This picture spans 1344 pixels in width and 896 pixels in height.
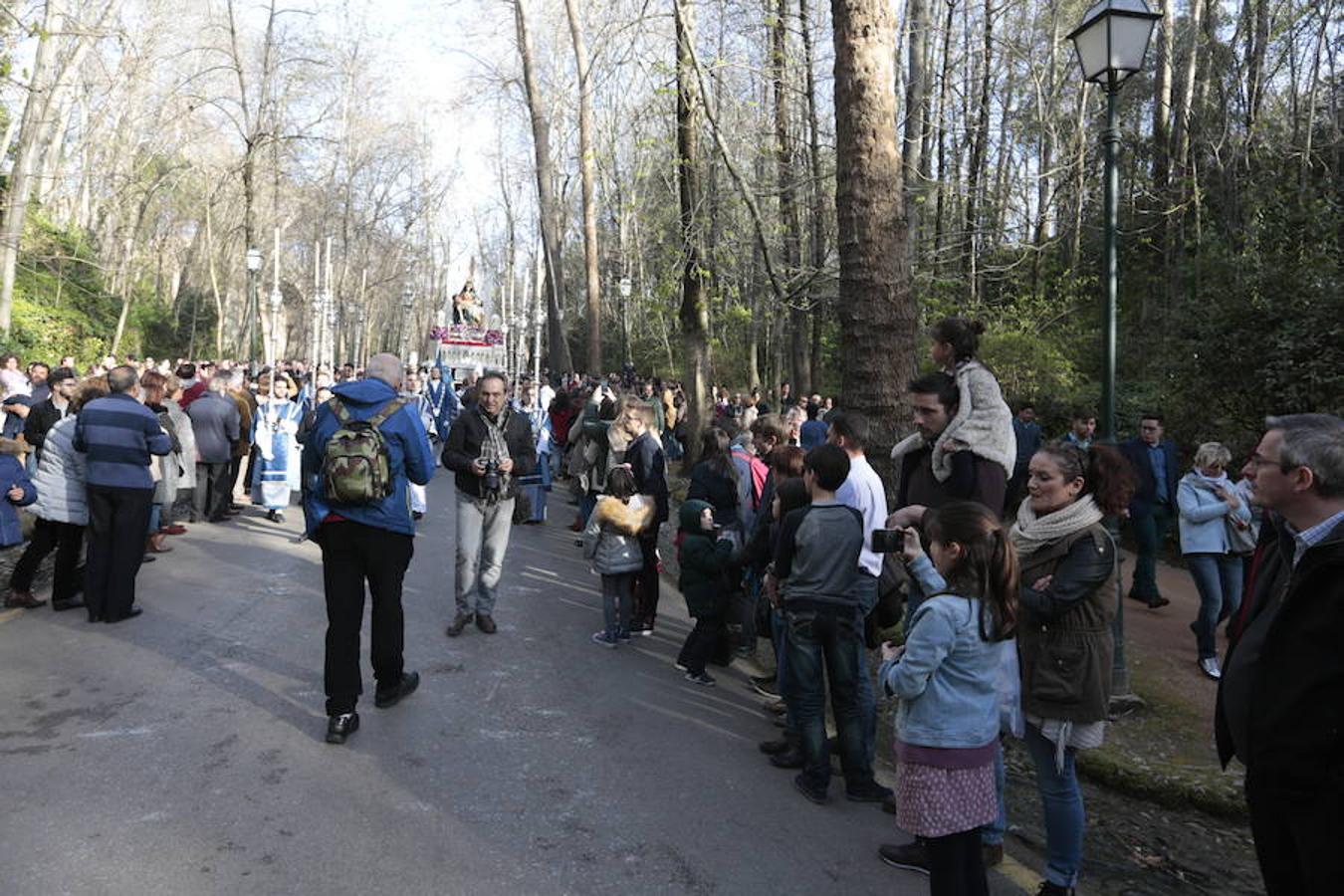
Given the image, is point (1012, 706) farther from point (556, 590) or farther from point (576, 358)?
point (576, 358)

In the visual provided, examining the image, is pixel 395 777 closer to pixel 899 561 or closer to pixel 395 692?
pixel 395 692

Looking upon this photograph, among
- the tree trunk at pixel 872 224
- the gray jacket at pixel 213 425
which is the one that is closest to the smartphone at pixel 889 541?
the tree trunk at pixel 872 224

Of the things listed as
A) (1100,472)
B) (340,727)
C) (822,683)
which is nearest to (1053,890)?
(822,683)

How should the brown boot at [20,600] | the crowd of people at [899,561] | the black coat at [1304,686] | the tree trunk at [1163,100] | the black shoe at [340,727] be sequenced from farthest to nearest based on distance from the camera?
the tree trunk at [1163,100] → the brown boot at [20,600] → the black shoe at [340,727] → the crowd of people at [899,561] → the black coat at [1304,686]

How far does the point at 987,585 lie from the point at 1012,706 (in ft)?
2.62

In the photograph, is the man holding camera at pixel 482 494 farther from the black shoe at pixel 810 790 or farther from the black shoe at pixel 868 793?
the black shoe at pixel 868 793

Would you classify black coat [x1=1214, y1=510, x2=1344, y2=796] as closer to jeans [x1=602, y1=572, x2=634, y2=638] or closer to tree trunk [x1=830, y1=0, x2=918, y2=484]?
tree trunk [x1=830, y1=0, x2=918, y2=484]

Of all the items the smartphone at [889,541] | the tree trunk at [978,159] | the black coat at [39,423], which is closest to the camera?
the smartphone at [889,541]

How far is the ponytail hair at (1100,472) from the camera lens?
3693mm

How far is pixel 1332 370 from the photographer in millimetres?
11016

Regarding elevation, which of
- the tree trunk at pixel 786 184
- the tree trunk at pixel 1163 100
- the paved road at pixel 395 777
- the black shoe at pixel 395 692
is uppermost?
the tree trunk at pixel 1163 100

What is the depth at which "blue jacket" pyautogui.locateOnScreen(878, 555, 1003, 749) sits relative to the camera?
317cm

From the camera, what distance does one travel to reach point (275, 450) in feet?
40.3

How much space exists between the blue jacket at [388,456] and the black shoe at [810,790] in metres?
2.48
